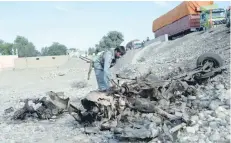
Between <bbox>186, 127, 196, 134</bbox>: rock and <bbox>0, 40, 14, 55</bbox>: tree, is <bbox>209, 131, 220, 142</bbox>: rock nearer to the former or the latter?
<bbox>186, 127, 196, 134</bbox>: rock

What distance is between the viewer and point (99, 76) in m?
6.65

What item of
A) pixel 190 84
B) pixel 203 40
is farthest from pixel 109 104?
pixel 203 40

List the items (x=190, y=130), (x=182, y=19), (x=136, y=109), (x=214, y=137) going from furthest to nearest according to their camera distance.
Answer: (x=182, y=19)
(x=136, y=109)
(x=190, y=130)
(x=214, y=137)

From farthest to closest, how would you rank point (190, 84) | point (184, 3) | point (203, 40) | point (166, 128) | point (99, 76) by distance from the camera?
1. point (184, 3)
2. point (203, 40)
3. point (190, 84)
4. point (99, 76)
5. point (166, 128)

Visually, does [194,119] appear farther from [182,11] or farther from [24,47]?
[24,47]

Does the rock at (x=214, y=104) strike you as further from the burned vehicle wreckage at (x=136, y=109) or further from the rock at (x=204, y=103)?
the burned vehicle wreckage at (x=136, y=109)

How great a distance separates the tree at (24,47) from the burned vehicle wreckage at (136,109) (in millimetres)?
59593

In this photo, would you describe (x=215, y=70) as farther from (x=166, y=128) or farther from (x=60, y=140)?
(x=60, y=140)

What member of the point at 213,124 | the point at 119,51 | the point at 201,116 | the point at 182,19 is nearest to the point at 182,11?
the point at 182,19

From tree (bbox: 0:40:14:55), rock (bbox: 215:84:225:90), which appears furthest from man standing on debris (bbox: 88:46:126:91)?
tree (bbox: 0:40:14:55)

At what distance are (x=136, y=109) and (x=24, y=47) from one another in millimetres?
65946

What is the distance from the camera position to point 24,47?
6844 cm

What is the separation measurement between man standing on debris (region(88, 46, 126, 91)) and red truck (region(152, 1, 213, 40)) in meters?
13.1

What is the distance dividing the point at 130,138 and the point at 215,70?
3476mm
